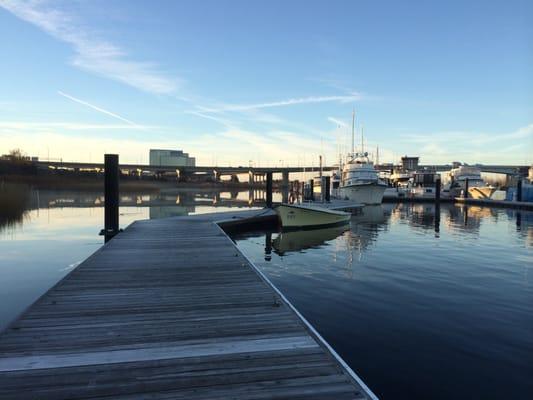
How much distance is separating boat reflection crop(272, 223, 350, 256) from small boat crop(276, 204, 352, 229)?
0.52m

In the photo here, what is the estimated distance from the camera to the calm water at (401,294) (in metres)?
6.63

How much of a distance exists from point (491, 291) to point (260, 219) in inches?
693

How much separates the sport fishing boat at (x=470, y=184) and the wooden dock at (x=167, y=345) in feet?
211

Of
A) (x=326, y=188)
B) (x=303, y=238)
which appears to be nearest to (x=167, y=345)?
(x=303, y=238)

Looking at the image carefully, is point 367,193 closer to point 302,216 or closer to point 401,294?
point 302,216

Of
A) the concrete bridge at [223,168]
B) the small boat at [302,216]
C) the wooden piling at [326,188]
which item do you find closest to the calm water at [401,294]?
the small boat at [302,216]

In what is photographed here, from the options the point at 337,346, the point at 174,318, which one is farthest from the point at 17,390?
the point at 337,346

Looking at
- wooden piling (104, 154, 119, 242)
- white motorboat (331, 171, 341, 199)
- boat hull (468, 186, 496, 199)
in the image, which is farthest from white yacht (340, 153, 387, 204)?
wooden piling (104, 154, 119, 242)

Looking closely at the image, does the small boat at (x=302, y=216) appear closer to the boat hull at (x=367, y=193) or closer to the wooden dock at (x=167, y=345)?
the wooden dock at (x=167, y=345)

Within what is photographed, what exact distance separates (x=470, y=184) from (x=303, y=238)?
2466 inches

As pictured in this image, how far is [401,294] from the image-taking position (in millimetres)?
11094

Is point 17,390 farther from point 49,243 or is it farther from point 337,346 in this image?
point 49,243

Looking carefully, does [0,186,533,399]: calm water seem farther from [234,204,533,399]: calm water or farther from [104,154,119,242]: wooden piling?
[104,154,119,242]: wooden piling

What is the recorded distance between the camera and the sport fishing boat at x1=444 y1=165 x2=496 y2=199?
6315 cm
